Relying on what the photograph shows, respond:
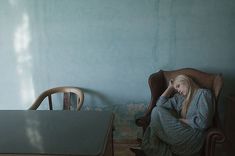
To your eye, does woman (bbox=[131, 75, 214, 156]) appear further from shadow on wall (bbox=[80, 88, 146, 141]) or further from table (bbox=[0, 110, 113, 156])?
table (bbox=[0, 110, 113, 156])

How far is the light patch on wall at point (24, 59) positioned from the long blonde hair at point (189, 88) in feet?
5.16

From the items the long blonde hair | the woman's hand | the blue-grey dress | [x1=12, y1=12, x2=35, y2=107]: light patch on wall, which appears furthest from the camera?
[x1=12, y1=12, x2=35, y2=107]: light patch on wall

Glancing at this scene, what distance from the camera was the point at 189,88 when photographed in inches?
88.0

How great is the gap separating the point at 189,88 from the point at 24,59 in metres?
1.74

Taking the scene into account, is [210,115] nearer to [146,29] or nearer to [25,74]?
[146,29]

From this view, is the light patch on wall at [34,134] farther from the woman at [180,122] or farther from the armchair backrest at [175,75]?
the armchair backrest at [175,75]

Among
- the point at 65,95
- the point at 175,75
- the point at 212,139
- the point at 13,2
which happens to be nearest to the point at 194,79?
the point at 175,75

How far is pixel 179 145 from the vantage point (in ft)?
6.68

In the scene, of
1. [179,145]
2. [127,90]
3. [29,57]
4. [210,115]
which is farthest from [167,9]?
[29,57]

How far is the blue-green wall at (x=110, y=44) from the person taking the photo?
8.31 ft

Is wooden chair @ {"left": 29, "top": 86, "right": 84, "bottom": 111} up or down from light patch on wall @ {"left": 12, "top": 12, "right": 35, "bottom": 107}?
down

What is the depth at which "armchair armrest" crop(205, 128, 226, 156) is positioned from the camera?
1910mm

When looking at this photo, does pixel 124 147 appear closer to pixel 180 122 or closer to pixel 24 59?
pixel 180 122

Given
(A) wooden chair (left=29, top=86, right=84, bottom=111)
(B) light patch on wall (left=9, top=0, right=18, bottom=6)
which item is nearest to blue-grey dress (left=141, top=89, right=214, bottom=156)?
(A) wooden chair (left=29, top=86, right=84, bottom=111)
